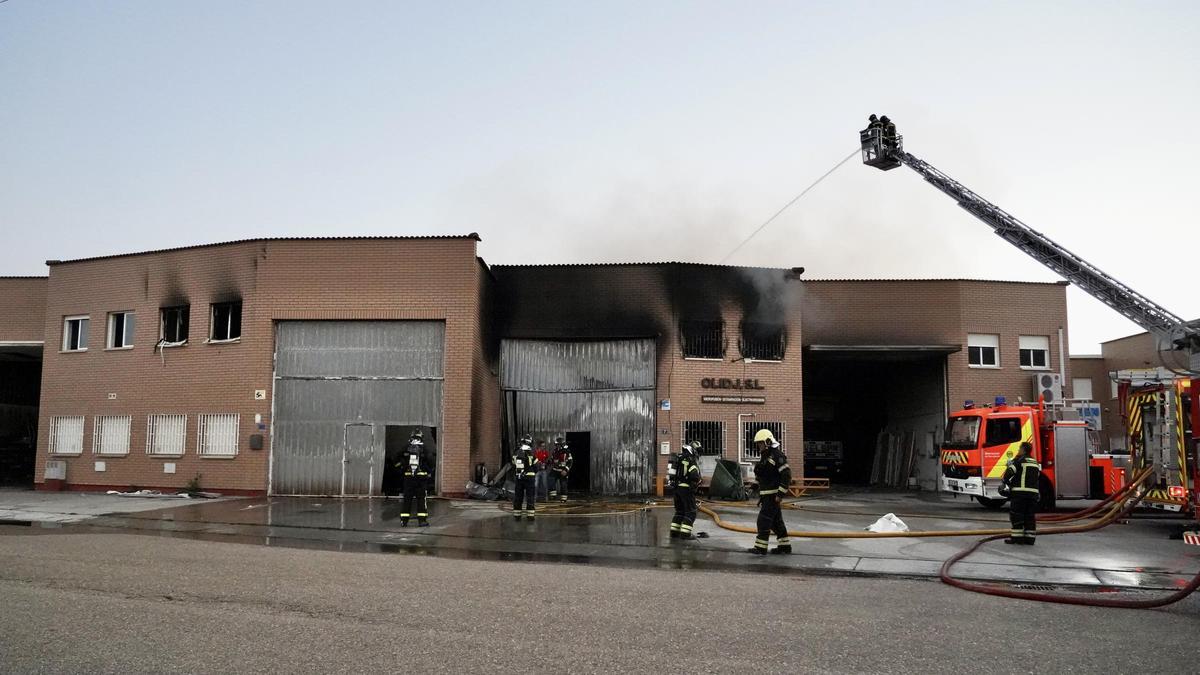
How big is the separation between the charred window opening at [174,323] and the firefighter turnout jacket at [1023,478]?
19240mm

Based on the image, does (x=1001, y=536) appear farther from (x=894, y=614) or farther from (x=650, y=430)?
(x=650, y=430)

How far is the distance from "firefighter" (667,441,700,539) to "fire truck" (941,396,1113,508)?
8.70 meters

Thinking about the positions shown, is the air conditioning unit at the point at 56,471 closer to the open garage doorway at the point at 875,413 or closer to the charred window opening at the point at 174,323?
the charred window opening at the point at 174,323

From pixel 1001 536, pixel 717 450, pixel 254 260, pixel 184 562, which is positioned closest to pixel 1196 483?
pixel 1001 536

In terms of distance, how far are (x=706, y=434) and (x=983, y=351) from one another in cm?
916

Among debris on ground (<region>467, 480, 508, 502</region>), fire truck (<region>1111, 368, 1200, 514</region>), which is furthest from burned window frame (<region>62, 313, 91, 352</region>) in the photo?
fire truck (<region>1111, 368, 1200, 514</region>)

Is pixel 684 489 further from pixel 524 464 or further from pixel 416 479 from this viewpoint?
pixel 416 479

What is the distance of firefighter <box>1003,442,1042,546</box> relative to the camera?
11.6 meters

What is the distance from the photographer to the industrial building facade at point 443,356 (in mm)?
19891

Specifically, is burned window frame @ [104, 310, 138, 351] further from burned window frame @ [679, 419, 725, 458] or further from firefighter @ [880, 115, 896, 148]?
firefighter @ [880, 115, 896, 148]

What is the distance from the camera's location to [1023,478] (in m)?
11.7

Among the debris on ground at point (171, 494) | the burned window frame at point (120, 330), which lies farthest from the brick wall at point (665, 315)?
the burned window frame at point (120, 330)

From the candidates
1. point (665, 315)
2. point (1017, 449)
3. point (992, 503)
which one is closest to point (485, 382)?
point (665, 315)

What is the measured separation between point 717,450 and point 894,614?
15.8 m
